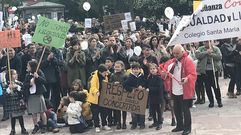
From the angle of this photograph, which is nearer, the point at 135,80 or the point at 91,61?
the point at 135,80

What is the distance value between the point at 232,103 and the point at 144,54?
9.61ft

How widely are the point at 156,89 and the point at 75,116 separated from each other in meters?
1.86

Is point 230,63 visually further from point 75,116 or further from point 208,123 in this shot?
point 75,116

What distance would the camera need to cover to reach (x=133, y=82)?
35.5ft

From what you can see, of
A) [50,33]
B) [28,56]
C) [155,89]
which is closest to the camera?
[155,89]

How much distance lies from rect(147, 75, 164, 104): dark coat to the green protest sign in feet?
8.09

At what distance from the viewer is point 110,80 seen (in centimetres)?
1106

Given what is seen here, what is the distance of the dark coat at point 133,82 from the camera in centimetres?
1080

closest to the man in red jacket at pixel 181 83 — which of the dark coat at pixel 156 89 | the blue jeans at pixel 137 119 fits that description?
the dark coat at pixel 156 89

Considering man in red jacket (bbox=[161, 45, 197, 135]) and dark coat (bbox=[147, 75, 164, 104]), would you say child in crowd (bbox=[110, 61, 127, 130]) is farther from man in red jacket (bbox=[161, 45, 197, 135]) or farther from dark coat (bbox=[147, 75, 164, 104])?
man in red jacket (bbox=[161, 45, 197, 135])

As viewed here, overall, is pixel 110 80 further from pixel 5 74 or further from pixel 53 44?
pixel 5 74

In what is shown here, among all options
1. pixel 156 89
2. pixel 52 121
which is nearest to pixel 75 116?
pixel 52 121

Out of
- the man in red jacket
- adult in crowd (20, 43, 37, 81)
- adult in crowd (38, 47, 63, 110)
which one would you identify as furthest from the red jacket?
adult in crowd (20, 43, 37, 81)

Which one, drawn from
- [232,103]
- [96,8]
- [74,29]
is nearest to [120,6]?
[96,8]
